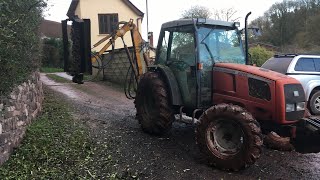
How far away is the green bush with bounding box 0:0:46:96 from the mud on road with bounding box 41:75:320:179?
197 cm

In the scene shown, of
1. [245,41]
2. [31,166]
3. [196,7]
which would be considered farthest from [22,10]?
[196,7]

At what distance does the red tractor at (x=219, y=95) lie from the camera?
6.06m

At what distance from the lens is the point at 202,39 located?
23.6 ft

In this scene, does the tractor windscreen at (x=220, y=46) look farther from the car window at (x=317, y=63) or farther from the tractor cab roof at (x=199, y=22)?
the car window at (x=317, y=63)

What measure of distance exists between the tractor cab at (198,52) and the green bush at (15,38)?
2.62 m

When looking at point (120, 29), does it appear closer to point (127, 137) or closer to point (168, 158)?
point (127, 137)

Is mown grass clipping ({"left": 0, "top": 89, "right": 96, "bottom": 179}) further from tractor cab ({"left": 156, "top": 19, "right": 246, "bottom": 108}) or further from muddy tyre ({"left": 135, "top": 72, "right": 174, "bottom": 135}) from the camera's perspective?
tractor cab ({"left": 156, "top": 19, "right": 246, "bottom": 108})

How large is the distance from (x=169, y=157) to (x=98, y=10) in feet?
80.3

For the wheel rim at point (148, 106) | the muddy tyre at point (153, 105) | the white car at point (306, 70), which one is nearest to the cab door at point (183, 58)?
the muddy tyre at point (153, 105)

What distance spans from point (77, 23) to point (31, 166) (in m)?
3.44

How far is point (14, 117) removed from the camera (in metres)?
6.43

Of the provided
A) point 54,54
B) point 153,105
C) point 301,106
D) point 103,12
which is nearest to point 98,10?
point 103,12

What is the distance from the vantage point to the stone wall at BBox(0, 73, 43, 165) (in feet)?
19.1

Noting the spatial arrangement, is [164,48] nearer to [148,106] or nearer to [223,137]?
[148,106]
